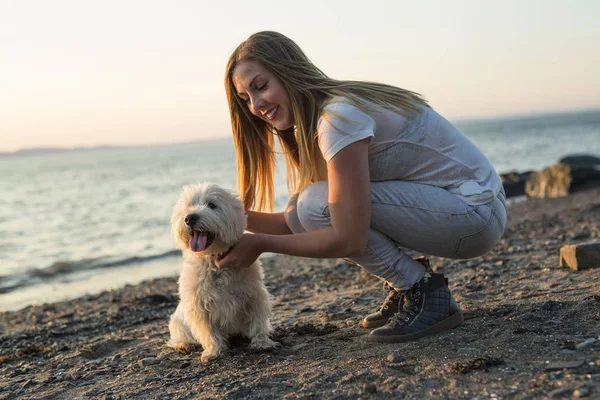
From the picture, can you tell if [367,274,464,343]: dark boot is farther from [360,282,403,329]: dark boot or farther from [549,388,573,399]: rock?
[549,388,573,399]: rock

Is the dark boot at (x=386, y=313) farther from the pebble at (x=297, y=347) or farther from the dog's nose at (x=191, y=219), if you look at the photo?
the dog's nose at (x=191, y=219)

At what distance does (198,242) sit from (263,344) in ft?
2.90

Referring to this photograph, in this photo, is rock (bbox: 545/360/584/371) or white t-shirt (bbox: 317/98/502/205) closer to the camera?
rock (bbox: 545/360/584/371)

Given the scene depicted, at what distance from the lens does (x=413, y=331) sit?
378 cm

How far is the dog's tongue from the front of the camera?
3.98 metres

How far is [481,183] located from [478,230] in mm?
324

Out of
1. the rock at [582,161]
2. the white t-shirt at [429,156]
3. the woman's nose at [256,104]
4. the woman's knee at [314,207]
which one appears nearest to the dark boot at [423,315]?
the white t-shirt at [429,156]

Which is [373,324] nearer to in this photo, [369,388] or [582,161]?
[369,388]

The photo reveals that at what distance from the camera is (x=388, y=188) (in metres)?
3.90

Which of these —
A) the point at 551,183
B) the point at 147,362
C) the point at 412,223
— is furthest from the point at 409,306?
the point at 551,183

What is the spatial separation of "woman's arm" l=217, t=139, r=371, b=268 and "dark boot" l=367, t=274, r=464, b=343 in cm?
53

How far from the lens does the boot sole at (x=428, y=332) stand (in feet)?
12.4

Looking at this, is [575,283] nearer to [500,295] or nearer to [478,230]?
[500,295]

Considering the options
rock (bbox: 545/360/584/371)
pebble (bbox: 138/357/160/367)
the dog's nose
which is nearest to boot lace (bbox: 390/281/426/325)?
rock (bbox: 545/360/584/371)
